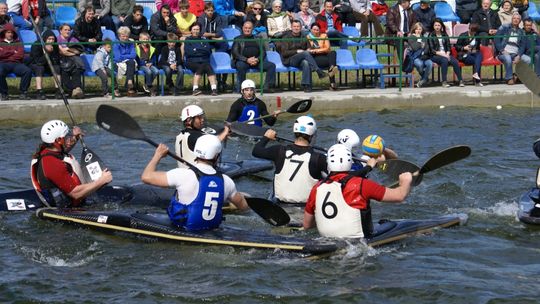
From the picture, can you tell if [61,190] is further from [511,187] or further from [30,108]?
[30,108]

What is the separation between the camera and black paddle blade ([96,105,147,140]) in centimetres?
1307

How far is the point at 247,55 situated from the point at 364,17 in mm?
3754

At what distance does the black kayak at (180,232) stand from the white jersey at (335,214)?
169 millimetres

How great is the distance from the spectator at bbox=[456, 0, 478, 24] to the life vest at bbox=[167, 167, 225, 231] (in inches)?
629

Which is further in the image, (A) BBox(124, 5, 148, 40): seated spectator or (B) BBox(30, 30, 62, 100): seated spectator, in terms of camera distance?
(A) BBox(124, 5, 148, 40): seated spectator

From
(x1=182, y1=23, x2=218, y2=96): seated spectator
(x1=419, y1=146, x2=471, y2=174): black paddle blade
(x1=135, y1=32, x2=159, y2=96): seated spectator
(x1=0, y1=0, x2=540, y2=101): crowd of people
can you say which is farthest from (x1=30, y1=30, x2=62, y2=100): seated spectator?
(x1=419, y1=146, x2=471, y2=174): black paddle blade

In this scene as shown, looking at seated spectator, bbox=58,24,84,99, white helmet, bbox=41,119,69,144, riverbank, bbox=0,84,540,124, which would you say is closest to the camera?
white helmet, bbox=41,119,69,144

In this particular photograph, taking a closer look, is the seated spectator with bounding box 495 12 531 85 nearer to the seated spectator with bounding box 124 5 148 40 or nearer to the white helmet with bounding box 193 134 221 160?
the seated spectator with bounding box 124 5 148 40

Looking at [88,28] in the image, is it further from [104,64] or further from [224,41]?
Result: [224,41]

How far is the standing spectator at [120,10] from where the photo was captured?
23.4 m

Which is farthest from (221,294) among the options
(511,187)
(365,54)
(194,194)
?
(365,54)

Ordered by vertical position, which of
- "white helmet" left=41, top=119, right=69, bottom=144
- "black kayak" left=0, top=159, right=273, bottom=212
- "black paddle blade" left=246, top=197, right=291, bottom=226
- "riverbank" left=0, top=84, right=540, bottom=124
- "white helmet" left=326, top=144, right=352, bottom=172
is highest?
"white helmet" left=41, top=119, right=69, bottom=144

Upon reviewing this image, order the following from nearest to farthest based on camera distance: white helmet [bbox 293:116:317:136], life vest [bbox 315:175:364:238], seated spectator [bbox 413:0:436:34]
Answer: life vest [bbox 315:175:364:238], white helmet [bbox 293:116:317:136], seated spectator [bbox 413:0:436:34]

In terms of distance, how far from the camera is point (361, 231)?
38.5ft
